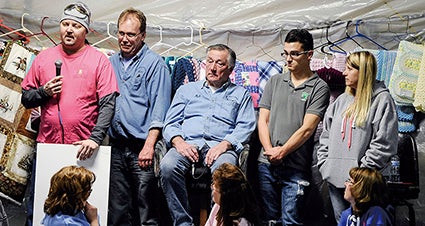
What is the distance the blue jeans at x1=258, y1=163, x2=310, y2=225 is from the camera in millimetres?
4109

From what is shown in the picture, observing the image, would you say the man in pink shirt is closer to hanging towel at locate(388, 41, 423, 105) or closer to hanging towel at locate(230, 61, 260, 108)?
hanging towel at locate(230, 61, 260, 108)

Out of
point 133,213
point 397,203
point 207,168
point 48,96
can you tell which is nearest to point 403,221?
point 397,203

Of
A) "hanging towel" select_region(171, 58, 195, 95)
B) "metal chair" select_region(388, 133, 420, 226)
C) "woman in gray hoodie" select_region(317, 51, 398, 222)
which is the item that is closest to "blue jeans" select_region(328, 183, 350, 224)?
"woman in gray hoodie" select_region(317, 51, 398, 222)

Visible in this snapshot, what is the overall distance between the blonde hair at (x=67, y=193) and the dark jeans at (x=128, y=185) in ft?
2.07

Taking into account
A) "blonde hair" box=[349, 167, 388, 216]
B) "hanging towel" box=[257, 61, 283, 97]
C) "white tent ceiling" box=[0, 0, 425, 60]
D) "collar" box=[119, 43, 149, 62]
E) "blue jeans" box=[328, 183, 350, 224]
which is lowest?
"blue jeans" box=[328, 183, 350, 224]

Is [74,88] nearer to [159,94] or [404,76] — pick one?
[159,94]

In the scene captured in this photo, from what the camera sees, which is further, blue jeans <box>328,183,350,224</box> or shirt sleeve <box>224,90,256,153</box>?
shirt sleeve <box>224,90,256,153</box>

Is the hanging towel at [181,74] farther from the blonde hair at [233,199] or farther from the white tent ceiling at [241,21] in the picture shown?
the blonde hair at [233,199]

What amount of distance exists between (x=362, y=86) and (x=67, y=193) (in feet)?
5.41

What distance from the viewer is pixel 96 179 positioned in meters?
3.86

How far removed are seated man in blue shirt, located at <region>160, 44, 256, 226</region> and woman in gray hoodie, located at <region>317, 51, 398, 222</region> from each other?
1.72 ft

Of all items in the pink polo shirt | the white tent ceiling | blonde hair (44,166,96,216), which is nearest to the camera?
blonde hair (44,166,96,216)

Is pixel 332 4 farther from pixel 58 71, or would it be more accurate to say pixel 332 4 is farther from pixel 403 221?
pixel 58 71

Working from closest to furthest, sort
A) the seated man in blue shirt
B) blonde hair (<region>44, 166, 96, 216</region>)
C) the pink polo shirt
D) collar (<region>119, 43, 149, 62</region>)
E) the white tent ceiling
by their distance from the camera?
blonde hair (<region>44, 166, 96, 216</region>), the pink polo shirt, the seated man in blue shirt, collar (<region>119, 43, 149, 62</region>), the white tent ceiling
